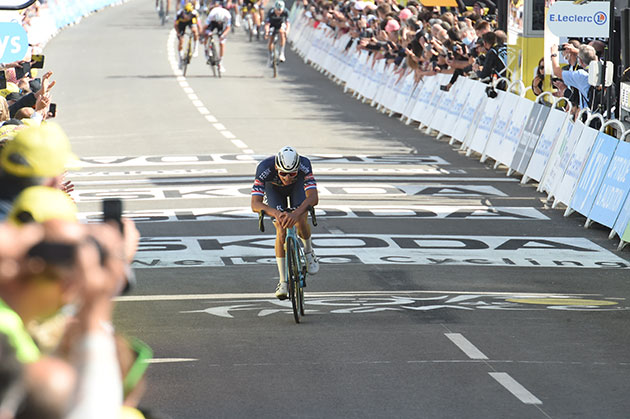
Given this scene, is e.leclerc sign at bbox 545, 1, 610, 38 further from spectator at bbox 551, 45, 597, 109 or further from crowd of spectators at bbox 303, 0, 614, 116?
spectator at bbox 551, 45, 597, 109

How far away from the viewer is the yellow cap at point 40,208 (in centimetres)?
478

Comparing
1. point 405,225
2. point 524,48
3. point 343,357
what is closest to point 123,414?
point 343,357

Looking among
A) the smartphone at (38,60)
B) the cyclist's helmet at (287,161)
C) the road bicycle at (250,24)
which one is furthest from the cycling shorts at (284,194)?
the road bicycle at (250,24)

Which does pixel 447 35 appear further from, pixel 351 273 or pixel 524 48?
pixel 351 273

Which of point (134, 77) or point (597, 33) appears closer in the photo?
point (597, 33)

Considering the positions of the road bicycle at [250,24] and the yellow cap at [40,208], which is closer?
the yellow cap at [40,208]

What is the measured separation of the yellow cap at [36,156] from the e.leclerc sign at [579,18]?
54.3 ft

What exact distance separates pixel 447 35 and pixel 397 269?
14598mm

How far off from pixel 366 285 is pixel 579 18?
8550mm

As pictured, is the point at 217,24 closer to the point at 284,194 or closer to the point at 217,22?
the point at 217,22

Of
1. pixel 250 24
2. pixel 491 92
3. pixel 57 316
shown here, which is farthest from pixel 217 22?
pixel 57 316

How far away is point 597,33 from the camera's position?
68.5ft

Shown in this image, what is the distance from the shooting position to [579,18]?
2131 cm

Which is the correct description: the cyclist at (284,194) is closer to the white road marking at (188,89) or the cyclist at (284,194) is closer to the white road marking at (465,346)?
the white road marking at (465,346)
